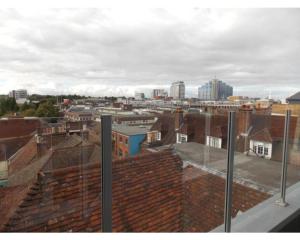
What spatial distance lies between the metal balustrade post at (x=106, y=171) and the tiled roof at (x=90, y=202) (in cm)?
→ 3

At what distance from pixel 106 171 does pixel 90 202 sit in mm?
292

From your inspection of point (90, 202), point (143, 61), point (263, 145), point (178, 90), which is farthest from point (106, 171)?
point (143, 61)

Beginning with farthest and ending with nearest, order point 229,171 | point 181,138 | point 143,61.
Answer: point 143,61
point 181,138
point 229,171

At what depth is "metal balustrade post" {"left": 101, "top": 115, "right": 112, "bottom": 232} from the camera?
0.73 m

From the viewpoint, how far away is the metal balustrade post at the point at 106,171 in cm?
73

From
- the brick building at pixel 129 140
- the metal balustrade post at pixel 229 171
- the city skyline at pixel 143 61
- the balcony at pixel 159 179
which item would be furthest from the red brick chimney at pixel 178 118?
the city skyline at pixel 143 61

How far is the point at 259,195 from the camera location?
1840mm

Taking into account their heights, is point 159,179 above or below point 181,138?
below

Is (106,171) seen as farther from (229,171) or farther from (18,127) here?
(229,171)

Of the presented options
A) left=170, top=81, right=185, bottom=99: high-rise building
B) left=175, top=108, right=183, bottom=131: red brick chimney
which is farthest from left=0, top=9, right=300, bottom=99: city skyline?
left=175, top=108, right=183, bottom=131: red brick chimney

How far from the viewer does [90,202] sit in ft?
3.16

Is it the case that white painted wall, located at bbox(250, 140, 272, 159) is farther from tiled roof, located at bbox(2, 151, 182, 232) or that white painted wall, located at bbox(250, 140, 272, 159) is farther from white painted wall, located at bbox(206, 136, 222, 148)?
tiled roof, located at bbox(2, 151, 182, 232)

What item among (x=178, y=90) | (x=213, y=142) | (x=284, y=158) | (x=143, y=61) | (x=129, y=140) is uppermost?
(x=143, y=61)

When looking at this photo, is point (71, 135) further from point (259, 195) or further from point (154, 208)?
point (259, 195)
